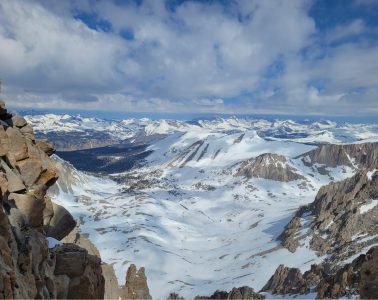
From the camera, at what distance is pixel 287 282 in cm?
16175

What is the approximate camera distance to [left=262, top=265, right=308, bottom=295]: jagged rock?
137m

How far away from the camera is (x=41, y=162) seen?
139 ft

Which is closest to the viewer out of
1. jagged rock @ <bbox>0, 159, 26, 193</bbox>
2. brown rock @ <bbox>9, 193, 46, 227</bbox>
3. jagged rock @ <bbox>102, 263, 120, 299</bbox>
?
brown rock @ <bbox>9, 193, 46, 227</bbox>

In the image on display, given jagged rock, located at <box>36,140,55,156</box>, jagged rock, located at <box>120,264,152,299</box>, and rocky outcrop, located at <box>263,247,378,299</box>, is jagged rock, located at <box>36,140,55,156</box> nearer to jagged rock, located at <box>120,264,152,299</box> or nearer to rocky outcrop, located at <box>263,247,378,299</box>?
rocky outcrop, located at <box>263,247,378,299</box>

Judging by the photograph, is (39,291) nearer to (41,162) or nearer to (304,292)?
(41,162)

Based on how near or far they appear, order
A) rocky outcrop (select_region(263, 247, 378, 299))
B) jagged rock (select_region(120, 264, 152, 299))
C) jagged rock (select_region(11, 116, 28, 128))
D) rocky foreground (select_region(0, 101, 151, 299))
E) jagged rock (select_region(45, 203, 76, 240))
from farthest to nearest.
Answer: jagged rock (select_region(120, 264, 152, 299)) < jagged rock (select_region(45, 203, 76, 240)) < jagged rock (select_region(11, 116, 28, 128)) < rocky outcrop (select_region(263, 247, 378, 299)) < rocky foreground (select_region(0, 101, 151, 299))

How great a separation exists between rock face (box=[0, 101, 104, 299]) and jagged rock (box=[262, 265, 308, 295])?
4190 inches

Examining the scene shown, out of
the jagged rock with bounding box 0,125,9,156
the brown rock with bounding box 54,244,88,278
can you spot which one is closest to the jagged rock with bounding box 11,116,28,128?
the jagged rock with bounding box 0,125,9,156

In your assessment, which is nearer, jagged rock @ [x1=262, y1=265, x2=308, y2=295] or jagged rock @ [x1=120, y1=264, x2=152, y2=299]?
jagged rock @ [x1=120, y1=264, x2=152, y2=299]

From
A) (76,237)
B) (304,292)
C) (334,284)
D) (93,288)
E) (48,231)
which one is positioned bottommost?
(304,292)

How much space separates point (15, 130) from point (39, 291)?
54.8ft

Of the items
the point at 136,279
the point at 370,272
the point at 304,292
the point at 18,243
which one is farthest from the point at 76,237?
the point at 304,292

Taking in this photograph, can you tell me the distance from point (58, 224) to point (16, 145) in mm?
11745

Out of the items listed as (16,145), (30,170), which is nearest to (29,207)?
(30,170)
